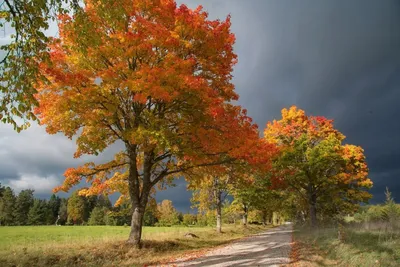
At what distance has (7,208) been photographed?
8606cm

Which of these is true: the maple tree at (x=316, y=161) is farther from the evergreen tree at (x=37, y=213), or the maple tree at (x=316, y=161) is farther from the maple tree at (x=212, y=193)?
the evergreen tree at (x=37, y=213)

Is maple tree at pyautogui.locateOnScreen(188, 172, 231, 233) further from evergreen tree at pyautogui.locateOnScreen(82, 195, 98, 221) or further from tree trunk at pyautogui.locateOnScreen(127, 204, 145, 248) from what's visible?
evergreen tree at pyautogui.locateOnScreen(82, 195, 98, 221)

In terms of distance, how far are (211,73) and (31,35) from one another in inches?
385

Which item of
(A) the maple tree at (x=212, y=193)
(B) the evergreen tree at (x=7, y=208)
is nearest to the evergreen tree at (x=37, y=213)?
(B) the evergreen tree at (x=7, y=208)

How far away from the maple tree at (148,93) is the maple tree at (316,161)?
13777 mm

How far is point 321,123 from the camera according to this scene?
3075cm

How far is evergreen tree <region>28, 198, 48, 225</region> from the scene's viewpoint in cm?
8681

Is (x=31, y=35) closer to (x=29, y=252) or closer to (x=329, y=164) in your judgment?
(x=29, y=252)

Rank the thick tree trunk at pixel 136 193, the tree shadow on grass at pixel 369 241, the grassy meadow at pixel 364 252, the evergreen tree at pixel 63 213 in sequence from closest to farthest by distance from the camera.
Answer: the grassy meadow at pixel 364 252, the tree shadow on grass at pixel 369 241, the thick tree trunk at pixel 136 193, the evergreen tree at pixel 63 213

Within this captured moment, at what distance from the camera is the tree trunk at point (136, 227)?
50.2 ft

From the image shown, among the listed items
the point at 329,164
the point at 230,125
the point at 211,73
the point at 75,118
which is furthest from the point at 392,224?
the point at 75,118

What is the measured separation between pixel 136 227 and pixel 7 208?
3537 inches

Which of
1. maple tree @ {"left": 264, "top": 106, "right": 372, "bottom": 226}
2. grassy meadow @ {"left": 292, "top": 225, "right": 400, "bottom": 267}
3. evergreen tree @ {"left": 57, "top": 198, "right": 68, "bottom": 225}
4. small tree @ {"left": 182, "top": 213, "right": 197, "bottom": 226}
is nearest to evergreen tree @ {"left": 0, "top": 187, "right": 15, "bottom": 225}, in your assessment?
evergreen tree @ {"left": 57, "top": 198, "right": 68, "bottom": 225}

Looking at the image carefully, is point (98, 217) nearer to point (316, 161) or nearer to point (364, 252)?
point (316, 161)
